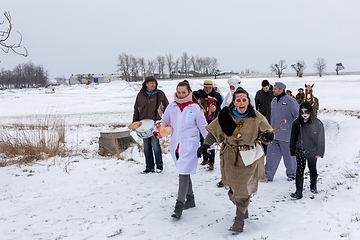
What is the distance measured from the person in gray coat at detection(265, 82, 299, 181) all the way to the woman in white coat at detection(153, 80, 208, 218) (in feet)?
7.37

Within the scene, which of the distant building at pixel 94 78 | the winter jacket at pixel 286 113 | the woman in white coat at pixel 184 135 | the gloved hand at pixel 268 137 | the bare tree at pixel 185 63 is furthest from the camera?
the distant building at pixel 94 78

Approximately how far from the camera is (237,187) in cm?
315

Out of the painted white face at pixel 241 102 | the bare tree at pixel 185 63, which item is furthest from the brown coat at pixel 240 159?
the bare tree at pixel 185 63

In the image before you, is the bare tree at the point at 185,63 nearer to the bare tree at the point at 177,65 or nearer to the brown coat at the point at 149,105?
the bare tree at the point at 177,65

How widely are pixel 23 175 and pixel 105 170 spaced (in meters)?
1.70

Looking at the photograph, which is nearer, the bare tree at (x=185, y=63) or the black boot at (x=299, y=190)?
the black boot at (x=299, y=190)

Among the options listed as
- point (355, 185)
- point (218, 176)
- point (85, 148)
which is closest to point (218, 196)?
point (218, 176)

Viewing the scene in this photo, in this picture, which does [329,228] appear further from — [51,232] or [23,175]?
[23,175]

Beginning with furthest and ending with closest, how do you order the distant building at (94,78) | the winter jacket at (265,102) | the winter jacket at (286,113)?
1. the distant building at (94,78)
2. the winter jacket at (265,102)
3. the winter jacket at (286,113)

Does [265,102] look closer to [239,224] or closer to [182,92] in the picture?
[182,92]

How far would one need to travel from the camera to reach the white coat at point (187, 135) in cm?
366

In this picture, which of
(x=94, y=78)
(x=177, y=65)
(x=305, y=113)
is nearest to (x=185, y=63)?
(x=177, y=65)

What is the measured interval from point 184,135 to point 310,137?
2168 mm

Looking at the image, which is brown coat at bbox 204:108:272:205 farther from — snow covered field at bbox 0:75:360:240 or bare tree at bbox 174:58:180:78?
bare tree at bbox 174:58:180:78
